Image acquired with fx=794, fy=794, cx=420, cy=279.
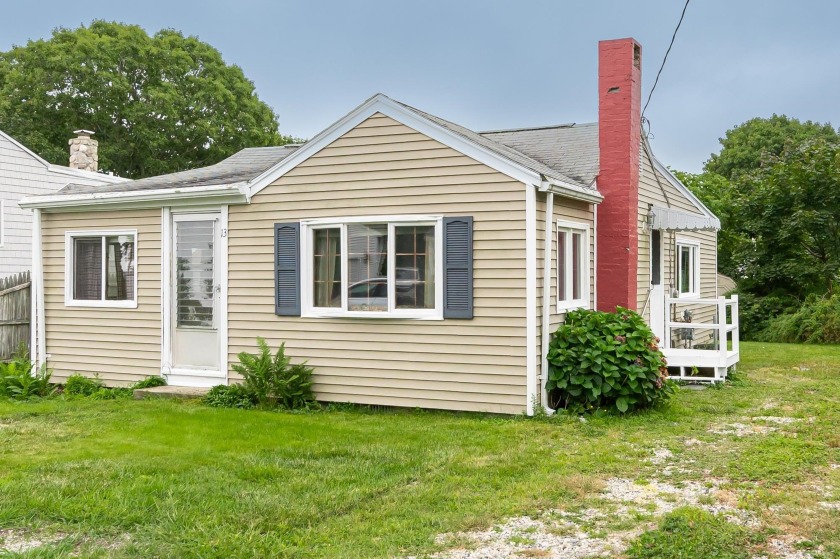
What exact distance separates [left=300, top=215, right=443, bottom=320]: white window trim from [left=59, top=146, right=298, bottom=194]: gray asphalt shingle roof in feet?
3.44

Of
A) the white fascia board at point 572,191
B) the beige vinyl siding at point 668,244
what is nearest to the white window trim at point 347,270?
the white fascia board at point 572,191

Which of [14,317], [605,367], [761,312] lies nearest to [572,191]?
[605,367]

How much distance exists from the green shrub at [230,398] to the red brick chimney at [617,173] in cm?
447

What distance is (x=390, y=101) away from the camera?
8.89m

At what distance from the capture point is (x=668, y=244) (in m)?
12.2

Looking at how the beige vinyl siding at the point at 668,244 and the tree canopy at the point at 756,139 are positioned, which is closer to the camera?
the beige vinyl siding at the point at 668,244

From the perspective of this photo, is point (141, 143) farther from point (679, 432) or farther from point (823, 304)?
point (679, 432)

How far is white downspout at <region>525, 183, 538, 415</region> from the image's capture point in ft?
27.1

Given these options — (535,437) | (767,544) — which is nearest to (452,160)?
(535,437)

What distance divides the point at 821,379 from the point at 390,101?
23.6 ft

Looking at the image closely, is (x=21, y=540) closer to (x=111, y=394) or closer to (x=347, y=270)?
(x=347, y=270)

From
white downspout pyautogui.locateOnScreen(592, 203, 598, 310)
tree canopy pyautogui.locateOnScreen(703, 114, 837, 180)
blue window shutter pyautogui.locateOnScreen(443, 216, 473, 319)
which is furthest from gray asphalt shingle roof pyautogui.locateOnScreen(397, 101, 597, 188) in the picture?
tree canopy pyautogui.locateOnScreen(703, 114, 837, 180)

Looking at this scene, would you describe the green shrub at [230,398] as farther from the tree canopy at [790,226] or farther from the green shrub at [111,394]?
the tree canopy at [790,226]

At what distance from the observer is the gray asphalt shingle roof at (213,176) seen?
10.1 meters
